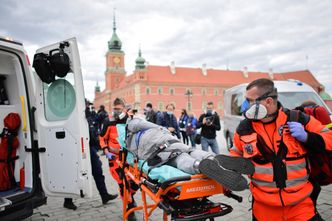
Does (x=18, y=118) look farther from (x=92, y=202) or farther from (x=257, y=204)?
(x=257, y=204)

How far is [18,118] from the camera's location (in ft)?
14.4

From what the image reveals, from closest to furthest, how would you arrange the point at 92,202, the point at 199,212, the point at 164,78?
the point at 199,212, the point at 92,202, the point at 164,78

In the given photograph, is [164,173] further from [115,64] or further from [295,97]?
[115,64]

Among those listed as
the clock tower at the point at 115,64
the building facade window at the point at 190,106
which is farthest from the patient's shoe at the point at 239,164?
the clock tower at the point at 115,64

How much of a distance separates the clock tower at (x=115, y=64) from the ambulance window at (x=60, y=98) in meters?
88.9

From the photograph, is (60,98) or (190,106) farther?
(190,106)

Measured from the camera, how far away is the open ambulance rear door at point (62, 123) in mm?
3396

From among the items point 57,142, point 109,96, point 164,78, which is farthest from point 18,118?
point 109,96

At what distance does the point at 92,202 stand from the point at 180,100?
226 ft

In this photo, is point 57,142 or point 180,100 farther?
point 180,100

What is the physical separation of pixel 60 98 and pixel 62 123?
0.38 metres

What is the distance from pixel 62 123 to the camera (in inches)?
142

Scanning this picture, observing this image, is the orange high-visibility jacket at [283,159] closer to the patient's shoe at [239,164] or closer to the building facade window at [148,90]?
the patient's shoe at [239,164]

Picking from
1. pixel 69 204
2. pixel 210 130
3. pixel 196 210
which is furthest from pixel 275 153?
pixel 210 130
